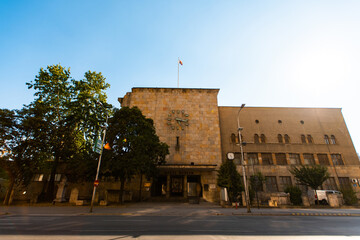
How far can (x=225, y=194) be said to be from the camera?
811 inches

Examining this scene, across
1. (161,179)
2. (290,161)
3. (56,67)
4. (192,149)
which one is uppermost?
(56,67)

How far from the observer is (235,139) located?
3238cm

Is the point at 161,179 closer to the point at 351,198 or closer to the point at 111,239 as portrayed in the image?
the point at 111,239

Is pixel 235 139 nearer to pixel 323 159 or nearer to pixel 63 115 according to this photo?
pixel 323 159

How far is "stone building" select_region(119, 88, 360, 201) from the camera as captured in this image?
29250 mm

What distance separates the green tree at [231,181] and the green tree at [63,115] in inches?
705

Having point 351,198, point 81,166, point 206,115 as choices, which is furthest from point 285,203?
point 81,166

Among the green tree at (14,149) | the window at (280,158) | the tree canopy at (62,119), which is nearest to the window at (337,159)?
the window at (280,158)

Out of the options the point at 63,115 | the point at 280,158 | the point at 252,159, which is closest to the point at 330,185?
the point at 280,158

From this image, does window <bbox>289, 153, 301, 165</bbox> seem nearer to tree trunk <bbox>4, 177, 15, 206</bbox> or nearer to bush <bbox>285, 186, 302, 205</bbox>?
bush <bbox>285, 186, 302, 205</bbox>

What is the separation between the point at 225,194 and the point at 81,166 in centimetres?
1801

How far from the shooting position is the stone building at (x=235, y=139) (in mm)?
29250

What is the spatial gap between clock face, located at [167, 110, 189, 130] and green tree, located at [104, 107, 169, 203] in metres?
8.59

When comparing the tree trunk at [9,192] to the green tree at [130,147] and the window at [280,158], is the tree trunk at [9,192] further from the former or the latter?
the window at [280,158]
